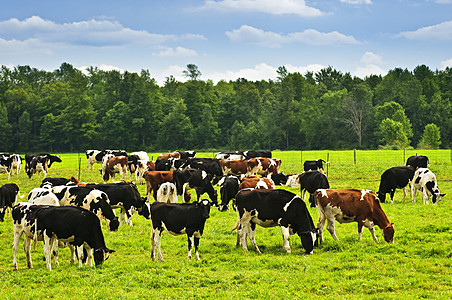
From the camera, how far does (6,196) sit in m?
17.5

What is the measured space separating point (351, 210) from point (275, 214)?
2.37 m

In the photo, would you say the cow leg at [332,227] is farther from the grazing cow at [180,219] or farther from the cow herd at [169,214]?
the grazing cow at [180,219]

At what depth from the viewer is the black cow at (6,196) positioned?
17.5 m

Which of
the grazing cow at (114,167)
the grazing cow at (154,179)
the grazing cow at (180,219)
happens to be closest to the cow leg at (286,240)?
the grazing cow at (180,219)

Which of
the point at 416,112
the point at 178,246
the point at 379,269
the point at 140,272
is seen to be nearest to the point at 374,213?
the point at 379,269

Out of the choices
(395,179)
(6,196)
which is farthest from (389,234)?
(6,196)

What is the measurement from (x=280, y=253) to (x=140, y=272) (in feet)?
12.7

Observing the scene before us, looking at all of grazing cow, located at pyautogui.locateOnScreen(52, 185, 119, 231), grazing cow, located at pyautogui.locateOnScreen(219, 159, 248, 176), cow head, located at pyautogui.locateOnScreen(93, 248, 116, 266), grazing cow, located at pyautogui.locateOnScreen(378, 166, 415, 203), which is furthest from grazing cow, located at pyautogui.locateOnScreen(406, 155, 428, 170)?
cow head, located at pyautogui.locateOnScreen(93, 248, 116, 266)

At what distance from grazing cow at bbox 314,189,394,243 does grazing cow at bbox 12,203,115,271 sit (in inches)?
245

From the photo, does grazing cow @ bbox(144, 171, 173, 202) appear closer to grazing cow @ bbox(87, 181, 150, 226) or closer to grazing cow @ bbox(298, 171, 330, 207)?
grazing cow @ bbox(87, 181, 150, 226)

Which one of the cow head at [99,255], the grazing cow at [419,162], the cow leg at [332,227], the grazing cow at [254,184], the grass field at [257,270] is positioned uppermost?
the grazing cow at [419,162]

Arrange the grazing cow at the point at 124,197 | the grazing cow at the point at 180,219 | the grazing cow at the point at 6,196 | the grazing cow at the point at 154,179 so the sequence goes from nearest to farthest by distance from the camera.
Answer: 1. the grazing cow at the point at 180,219
2. the grazing cow at the point at 124,197
3. the grazing cow at the point at 6,196
4. the grazing cow at the point at 154,179

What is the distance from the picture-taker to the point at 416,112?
97.6 meters

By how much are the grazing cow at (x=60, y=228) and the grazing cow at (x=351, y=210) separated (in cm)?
623
